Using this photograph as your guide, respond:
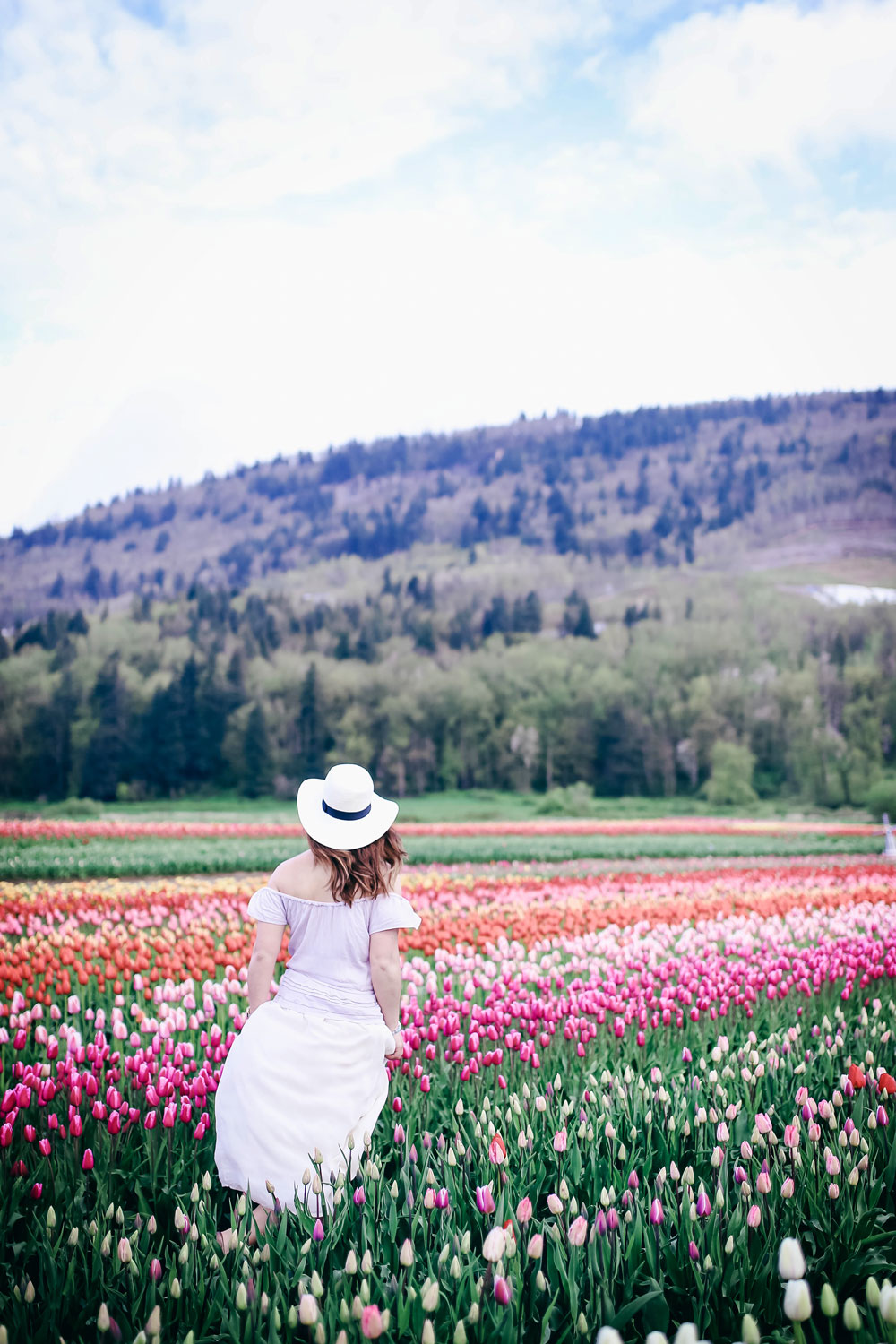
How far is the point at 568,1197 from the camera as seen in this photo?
10.00 ft

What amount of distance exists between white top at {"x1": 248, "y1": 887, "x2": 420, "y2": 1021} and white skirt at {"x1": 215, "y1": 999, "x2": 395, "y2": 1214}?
69mm

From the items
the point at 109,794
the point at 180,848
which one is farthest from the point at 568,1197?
the point at 109,794

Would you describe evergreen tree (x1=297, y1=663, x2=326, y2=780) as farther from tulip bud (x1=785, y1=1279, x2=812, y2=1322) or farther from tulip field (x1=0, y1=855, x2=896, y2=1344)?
tulip bud (x1=785, y1=1279, x2=812, y2=1322)

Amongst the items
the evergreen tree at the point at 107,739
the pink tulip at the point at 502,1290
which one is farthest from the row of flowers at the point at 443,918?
the evergreen tree at the point at 107,739

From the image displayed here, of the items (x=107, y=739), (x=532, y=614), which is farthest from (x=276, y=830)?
(x=532, y=614)

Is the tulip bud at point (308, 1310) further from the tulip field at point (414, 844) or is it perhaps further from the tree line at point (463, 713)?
the tree line at point (463, 713)

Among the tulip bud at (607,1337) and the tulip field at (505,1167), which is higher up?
the tulip bud at (607,1337)

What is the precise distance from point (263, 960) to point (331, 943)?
0.32 m

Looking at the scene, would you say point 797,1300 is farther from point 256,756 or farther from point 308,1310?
point 256,756

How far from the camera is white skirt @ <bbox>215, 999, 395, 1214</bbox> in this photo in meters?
3.30

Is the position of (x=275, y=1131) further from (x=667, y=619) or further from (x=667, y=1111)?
(x=667, y=619)

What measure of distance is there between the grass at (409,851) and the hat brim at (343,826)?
1361 centimetres

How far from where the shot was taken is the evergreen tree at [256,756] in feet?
231

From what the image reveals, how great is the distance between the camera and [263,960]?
366 cm
